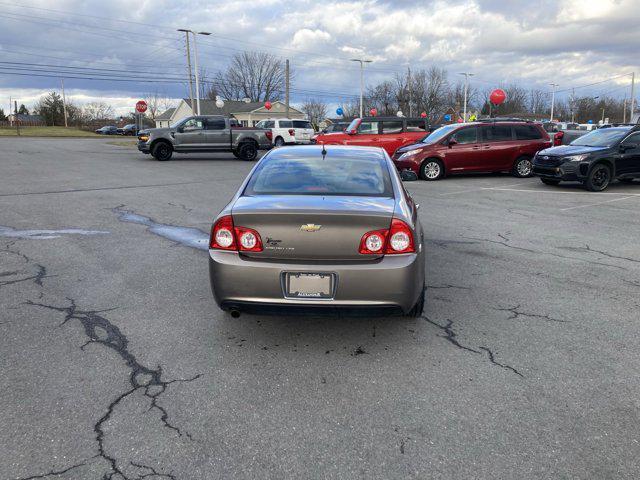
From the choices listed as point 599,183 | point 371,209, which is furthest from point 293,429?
point 599,183

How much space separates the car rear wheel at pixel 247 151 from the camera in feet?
73.4

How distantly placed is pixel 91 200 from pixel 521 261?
859 centimetres

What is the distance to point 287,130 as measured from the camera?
2872cm

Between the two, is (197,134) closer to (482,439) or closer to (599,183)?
(599,183)

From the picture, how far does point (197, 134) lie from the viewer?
21406 mm

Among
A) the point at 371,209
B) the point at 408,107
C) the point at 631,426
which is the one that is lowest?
the point at 631,426

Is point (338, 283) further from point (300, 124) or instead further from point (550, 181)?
point (300, 124)

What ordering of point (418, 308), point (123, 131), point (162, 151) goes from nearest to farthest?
point (418, 308)
point (162, 151)
point (123, 131)

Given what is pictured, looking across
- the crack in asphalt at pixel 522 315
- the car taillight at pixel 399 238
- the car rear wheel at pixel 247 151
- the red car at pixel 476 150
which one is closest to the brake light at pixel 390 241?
the car taillight at pixel 399 238

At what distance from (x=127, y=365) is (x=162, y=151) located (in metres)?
19.0

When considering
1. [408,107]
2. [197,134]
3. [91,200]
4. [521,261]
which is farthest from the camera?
[408,107]

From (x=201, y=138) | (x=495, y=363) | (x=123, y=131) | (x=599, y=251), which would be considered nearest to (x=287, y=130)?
(x=201, y=138)

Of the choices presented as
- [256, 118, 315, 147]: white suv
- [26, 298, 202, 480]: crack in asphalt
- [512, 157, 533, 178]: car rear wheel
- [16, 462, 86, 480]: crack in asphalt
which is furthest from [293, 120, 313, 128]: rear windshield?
[16, 462, 86, 480]: crack in asphalt

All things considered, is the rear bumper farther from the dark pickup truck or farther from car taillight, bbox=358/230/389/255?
the dark pickup truck
